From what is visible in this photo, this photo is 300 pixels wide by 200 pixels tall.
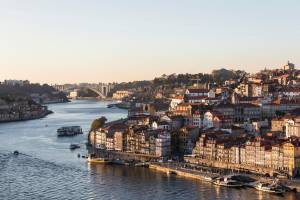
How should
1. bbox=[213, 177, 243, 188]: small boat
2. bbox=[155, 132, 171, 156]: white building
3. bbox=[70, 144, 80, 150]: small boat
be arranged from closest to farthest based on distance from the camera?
bbox=[213, 177, 243, 188]: small boat < bbox=[155, 132, 171, 156]: white building < bbox=[70, 144, 80, 150]: small boat

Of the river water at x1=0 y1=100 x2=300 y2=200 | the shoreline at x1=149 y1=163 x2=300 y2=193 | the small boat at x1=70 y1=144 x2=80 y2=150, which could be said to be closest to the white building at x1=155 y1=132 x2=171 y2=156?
the shoreline at x1=149 y1=163 x2=300 y2=193

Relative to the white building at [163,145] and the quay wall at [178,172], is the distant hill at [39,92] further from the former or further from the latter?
the quay wall at [178,172]

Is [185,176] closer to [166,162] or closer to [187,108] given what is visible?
[166,162]

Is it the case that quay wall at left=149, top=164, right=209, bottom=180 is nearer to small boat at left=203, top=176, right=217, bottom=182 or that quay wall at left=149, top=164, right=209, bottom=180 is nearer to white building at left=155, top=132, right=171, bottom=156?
small boat at left=203, top=176, right=217, bottom=182

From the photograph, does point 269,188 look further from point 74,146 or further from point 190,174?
point 74,146

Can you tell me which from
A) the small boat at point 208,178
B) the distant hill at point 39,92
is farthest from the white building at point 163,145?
the distant hill at point 39,92

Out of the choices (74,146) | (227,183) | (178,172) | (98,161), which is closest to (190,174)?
(178,172)

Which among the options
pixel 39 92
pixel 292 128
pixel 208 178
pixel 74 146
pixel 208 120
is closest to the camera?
pixel 208 178

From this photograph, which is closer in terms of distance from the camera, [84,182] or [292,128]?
[84,182]

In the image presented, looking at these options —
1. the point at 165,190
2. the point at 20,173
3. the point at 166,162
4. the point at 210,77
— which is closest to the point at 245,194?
the point at 165,190
